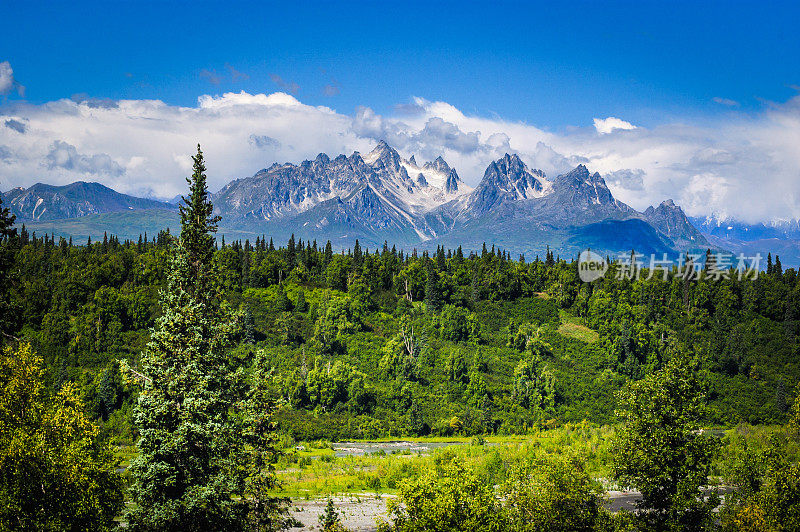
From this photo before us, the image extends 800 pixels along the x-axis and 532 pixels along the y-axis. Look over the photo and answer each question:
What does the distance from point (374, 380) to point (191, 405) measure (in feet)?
305

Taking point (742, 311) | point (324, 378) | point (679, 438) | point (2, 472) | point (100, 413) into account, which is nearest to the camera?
point (2, 472)

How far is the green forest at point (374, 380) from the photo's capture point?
99.5 feet

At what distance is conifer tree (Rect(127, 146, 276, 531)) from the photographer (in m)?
28.5

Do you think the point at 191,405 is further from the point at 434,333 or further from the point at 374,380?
the point at 434,333

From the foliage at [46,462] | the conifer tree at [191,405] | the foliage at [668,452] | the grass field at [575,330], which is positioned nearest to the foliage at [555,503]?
the foliage at [668,452]

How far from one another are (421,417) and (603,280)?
69.1m

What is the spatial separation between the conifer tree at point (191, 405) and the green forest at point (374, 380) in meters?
0.11

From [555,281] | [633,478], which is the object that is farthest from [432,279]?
[633,478]

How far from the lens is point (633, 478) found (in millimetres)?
35219

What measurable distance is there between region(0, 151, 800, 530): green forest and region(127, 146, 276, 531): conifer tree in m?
0.11

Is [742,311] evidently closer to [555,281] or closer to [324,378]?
[555,281]

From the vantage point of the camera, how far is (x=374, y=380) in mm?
120250

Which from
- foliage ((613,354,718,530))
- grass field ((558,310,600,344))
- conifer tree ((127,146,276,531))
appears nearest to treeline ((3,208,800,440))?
grass field ((558,310,600,344))

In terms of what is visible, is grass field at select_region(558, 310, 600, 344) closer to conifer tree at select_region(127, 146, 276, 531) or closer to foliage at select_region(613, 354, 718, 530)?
foliage at select_region(613, 354, 718, 530)
